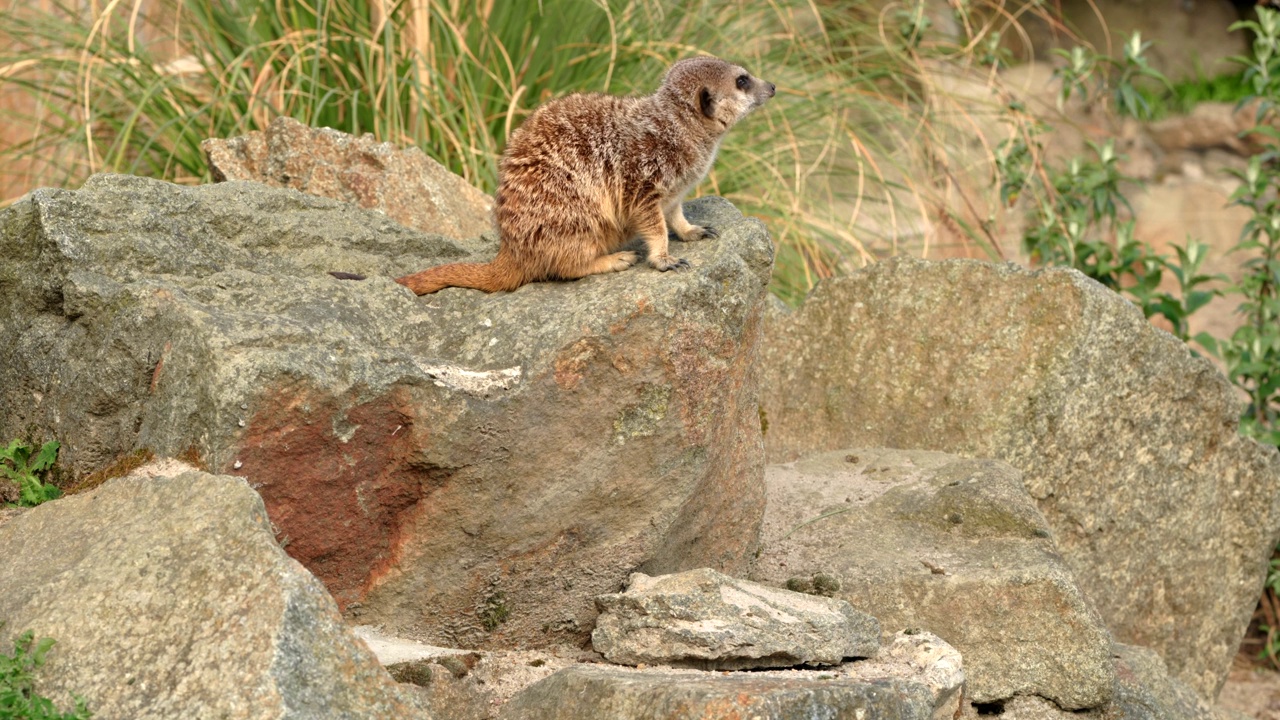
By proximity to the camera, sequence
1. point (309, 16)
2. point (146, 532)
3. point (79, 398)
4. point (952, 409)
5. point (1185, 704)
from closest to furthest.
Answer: point (146, 532)
point (79, 398)
point (1185, 704)
point (952, 409)
point (309, 16)

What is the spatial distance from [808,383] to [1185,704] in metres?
1.47

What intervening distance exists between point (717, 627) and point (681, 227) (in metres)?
1.08

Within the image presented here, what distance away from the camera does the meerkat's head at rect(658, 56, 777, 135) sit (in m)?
3.40

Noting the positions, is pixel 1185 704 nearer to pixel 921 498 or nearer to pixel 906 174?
pixel 921 498

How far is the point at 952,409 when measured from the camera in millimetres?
4070

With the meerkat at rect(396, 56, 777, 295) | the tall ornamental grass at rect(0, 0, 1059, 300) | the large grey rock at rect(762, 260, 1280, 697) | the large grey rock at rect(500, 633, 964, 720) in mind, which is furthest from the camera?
the tall ornamental grass at rect(0, 0, 1059, 300)

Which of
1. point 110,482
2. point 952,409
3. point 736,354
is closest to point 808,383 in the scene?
point 952,409

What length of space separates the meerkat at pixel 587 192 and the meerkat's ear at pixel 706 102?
0.19 ft

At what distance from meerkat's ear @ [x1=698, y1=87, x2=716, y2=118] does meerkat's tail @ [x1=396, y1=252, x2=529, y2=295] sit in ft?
2.28

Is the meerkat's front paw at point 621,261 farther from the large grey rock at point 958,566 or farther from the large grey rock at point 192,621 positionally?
the large grey rock at point 192,621

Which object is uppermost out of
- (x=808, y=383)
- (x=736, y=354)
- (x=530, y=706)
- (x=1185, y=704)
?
(x=736, y=354)

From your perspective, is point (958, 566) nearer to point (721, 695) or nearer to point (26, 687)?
point (721, 695)

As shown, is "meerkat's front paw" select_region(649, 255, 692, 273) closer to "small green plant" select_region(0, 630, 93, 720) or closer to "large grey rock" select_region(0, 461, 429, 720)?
"large grey rock" select_region(0, 461, 429, 720)

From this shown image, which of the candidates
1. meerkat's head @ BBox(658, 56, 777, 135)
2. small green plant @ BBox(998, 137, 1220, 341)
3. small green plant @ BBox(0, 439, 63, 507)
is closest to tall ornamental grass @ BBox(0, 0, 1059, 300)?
small green plant @ BBox(998, 137, 1220, 341)
